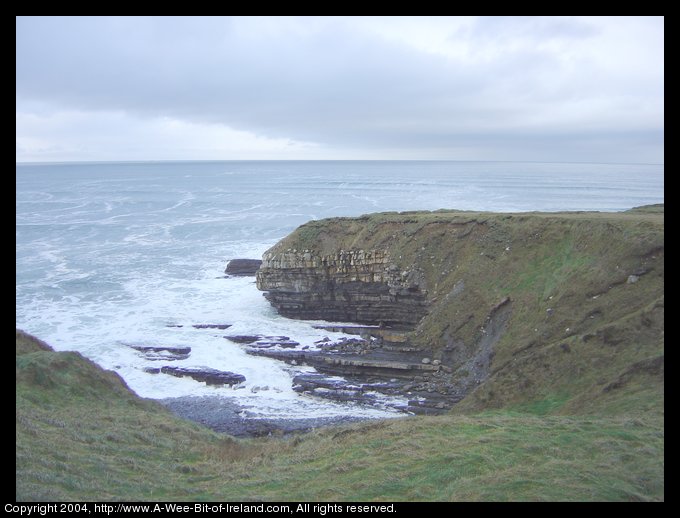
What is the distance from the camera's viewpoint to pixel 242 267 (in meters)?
48.9

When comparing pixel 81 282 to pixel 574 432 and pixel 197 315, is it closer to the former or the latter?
pixel 197 315

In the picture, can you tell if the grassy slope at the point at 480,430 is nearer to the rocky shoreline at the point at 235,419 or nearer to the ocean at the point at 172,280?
the rocky shoreline at the point at 235,419

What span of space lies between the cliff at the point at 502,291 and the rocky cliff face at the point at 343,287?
7 cm

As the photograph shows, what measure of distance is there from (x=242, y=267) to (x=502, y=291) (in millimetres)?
26051

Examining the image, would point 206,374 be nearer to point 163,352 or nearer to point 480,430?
point 163,352

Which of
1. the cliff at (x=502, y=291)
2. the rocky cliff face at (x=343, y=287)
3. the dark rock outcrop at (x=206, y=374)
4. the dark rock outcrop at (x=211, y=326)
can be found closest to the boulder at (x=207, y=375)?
the dark rock outcrop at (x=206, y=374)

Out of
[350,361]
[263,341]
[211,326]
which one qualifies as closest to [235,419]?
[350,361]

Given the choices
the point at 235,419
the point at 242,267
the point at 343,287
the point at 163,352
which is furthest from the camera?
the point at 242,267

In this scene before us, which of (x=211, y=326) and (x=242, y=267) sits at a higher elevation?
(x=242, y=267)

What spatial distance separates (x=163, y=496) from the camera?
10.6 m

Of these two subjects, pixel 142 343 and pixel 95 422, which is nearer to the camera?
pixel 95 422

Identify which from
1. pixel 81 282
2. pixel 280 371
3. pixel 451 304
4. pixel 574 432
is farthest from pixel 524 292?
pixel 81 282
